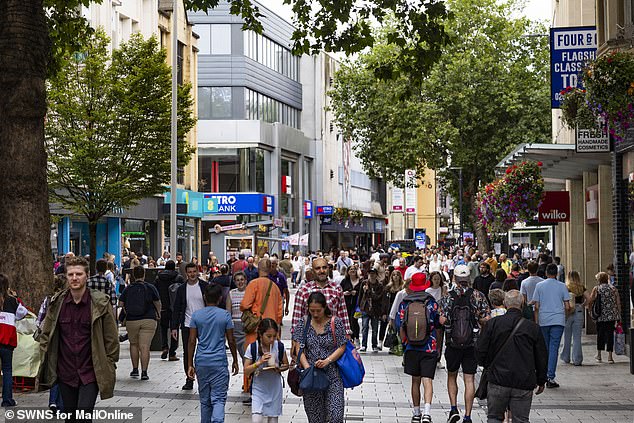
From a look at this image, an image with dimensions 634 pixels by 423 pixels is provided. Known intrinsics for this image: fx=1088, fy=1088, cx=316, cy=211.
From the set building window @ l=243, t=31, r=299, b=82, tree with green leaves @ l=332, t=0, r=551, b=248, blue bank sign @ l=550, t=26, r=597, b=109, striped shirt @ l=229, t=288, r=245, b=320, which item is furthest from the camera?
building window @ l=243, t=31, r=299, b=82

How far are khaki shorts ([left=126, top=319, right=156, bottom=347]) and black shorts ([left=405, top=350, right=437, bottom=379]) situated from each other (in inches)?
194

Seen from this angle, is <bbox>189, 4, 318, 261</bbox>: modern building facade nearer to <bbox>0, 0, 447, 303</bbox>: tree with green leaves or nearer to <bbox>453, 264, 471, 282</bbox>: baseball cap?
<bbox>0, 0, 447, 303</bbox>: tree with green leaves

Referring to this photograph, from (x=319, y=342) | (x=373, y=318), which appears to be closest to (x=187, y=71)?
(x=373, y=318)

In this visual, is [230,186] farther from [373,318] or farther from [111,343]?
[111,343]

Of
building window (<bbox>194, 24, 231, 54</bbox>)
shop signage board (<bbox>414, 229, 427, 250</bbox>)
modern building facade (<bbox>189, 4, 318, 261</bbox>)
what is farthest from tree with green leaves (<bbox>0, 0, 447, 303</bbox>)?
shop signage board (<bbox>414, 229, 427, 250</bbox>)

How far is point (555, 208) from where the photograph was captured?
27.6m

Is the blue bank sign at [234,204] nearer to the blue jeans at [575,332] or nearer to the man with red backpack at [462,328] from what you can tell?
the blue jeans at [575,332]

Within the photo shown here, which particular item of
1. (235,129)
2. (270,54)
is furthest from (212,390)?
(270,54)

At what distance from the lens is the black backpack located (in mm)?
11930

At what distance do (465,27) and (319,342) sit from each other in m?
45.5

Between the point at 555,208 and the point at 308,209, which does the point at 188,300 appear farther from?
the point at 308,209

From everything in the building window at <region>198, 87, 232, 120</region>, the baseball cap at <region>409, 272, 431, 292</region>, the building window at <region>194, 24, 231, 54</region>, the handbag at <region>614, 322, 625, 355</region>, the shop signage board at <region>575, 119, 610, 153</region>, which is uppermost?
the building window at <region>194, 24, 231, 54</region>

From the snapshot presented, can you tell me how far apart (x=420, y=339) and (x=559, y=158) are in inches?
439

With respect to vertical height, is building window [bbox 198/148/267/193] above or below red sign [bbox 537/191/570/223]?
above
